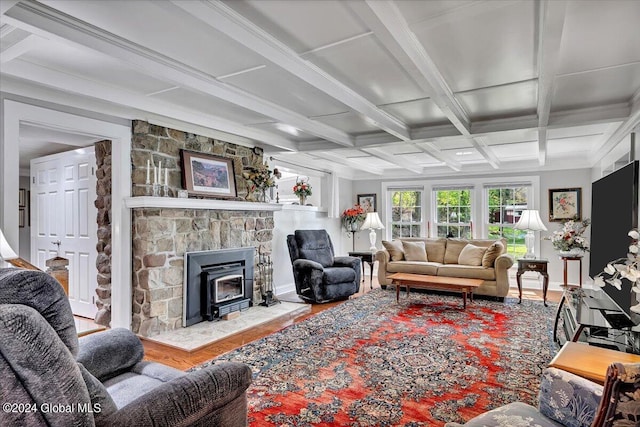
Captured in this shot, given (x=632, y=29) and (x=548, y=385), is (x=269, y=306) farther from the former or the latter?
(x=632, y=29)

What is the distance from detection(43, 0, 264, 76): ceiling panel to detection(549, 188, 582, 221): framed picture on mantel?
5870mm

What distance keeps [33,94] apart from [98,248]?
1595 mm

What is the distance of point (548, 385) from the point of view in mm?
1547

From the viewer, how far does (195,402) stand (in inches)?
53.4

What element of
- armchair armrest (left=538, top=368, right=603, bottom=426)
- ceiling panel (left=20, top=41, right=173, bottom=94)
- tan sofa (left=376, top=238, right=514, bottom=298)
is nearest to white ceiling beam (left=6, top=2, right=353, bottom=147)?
ceiling panel (left=20, top=41, right=173, bottom=94)

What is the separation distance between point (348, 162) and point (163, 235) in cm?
371

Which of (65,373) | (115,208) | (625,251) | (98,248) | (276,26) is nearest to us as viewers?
(65,373)

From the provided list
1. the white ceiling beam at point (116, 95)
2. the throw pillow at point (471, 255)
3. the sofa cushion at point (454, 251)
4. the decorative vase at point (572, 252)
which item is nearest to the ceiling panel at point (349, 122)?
the white ceiling beam at point (116, 95)

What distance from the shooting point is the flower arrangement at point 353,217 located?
742cm

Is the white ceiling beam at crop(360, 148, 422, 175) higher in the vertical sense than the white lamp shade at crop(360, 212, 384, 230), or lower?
higher

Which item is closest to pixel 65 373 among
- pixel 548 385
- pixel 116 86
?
pixel 548 385

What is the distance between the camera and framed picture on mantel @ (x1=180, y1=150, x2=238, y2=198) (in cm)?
403

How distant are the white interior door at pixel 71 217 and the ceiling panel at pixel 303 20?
3.14m

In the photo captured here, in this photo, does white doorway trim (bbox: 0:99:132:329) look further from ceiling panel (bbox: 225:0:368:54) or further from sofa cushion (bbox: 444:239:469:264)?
sofa cushion (bbox: 444:239:469:264)
